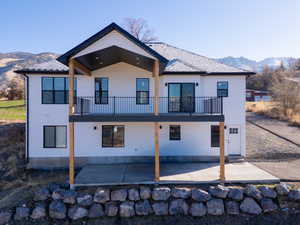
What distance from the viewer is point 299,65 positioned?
58.8 m

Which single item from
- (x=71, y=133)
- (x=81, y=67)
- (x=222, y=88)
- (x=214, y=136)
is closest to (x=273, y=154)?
(x=214, y=136)

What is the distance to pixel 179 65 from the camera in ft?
43.4

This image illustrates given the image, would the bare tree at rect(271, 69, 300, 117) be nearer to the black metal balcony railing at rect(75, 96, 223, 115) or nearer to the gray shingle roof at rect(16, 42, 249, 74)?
the gray shingle roof at rect(16, 42, 249, 74)

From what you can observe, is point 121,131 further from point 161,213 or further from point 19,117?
point 19,117

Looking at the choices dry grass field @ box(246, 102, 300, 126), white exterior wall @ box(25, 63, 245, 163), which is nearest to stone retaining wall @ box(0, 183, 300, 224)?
white exterior wall @ box(25, 63, 245, 163)

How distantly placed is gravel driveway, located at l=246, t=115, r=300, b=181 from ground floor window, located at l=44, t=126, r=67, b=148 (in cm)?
1295

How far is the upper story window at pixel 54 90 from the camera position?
12.8 m

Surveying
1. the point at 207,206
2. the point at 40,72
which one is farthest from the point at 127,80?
the point at 207,206

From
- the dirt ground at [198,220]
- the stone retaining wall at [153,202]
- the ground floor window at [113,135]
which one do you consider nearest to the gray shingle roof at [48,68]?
the ground floor window at [113,135]

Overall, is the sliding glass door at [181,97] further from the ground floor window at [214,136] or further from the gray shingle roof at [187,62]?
the ground floor window at [214,136]

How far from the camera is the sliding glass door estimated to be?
504 inches

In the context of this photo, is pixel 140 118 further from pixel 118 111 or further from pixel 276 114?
pixel 276 114

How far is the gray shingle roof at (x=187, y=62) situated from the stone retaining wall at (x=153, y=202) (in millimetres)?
7558

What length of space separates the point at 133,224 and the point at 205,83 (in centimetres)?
967
